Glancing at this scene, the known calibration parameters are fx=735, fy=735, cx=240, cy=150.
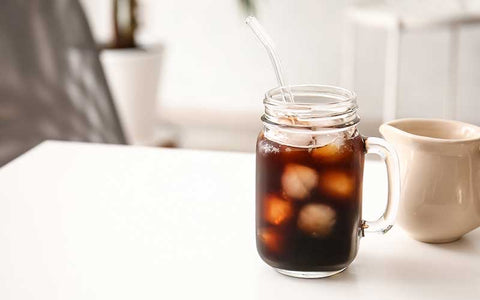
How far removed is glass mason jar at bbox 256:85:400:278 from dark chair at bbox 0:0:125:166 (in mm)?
777

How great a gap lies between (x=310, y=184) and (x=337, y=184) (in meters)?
0.02

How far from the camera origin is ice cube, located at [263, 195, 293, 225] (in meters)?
0.64

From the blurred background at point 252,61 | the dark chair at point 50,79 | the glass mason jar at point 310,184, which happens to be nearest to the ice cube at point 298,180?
the glass mason jar at point 310,184

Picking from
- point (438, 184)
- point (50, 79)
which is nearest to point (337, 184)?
point (438, 184)

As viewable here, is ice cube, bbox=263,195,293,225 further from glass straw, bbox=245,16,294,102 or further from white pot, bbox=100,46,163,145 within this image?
white pot, bbox=100,46,163,145

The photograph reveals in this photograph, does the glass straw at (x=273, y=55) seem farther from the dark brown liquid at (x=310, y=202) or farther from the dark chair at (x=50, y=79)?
the dark chair at (x=50, y=79)

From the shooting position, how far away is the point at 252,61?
3047mm

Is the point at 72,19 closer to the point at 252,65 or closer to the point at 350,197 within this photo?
the point at 350,197

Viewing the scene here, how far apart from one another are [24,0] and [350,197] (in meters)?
1.00

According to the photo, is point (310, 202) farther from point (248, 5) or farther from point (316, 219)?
point (248, 5)

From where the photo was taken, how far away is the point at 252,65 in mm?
3053

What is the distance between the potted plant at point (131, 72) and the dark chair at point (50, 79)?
1.05 m

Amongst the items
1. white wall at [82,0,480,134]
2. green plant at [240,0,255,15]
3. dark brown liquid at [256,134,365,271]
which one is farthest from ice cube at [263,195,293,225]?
white wall at [82,0,480,134]

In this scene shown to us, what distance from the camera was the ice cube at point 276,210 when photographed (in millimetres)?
636
